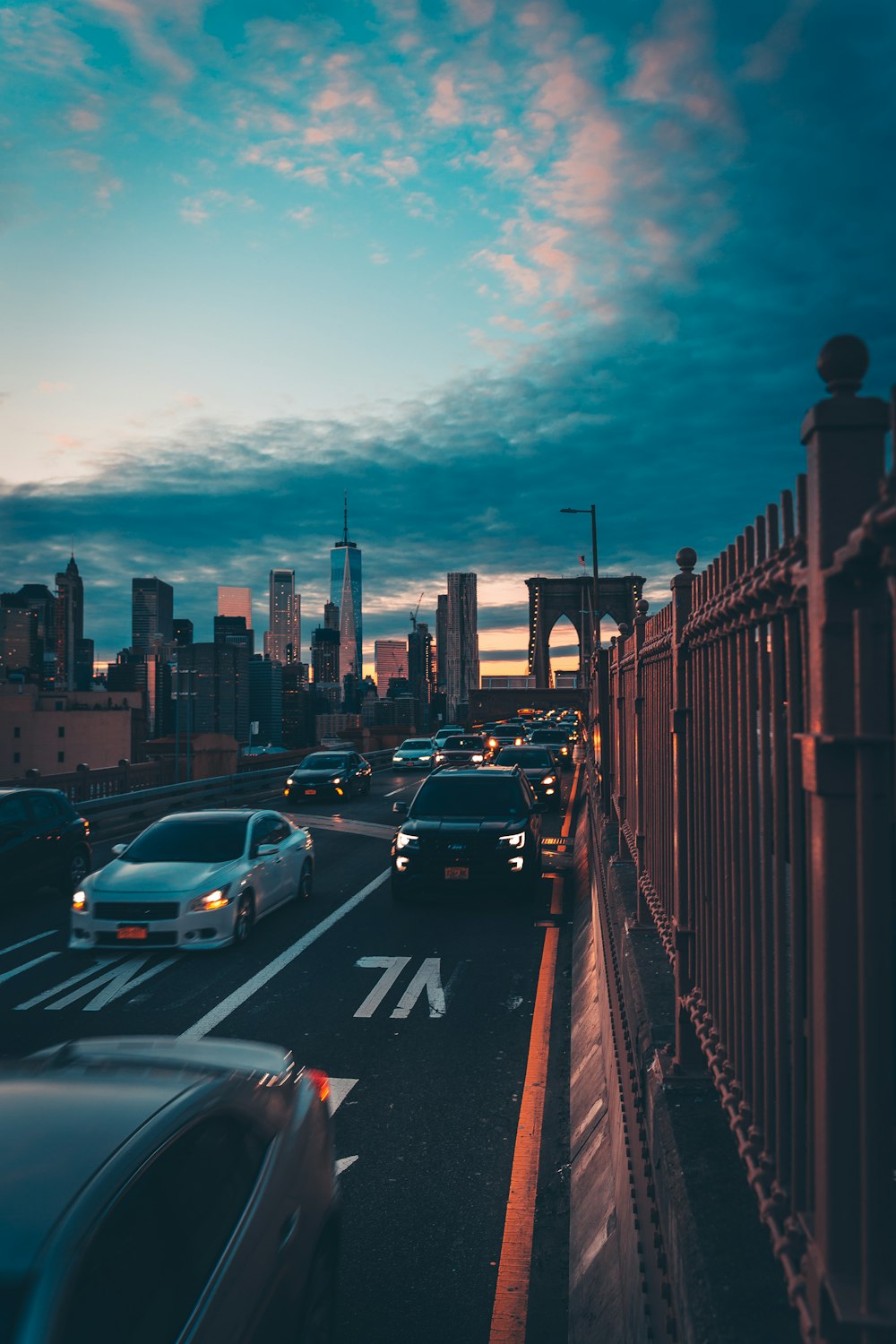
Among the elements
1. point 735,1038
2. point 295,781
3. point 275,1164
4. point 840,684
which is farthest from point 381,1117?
point 295,781

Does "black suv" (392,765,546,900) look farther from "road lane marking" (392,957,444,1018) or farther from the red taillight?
the red taillight

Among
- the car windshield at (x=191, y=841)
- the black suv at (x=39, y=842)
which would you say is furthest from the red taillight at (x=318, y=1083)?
the black suv at (x=39, y=842)

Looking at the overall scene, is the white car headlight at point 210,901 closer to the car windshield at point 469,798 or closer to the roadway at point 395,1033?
the roadway at point 395,1033

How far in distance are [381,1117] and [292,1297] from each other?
299cm

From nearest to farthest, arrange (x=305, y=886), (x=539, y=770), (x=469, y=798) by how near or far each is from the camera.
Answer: (x=305, y=886) → (x=469, y=798) → (x=539, y=770)

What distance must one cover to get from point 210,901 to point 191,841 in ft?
3.88

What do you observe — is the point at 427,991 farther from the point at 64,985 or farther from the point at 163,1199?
the point at 163,1199

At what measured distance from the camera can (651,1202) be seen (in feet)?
11.4

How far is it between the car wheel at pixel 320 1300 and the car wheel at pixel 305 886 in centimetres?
925

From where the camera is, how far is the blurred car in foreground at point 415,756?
39.9 m

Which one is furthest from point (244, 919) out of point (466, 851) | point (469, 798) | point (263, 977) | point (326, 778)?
point (326, 778)

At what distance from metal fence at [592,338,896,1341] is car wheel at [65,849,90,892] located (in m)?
12.2

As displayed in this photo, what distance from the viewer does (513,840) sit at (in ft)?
40.7

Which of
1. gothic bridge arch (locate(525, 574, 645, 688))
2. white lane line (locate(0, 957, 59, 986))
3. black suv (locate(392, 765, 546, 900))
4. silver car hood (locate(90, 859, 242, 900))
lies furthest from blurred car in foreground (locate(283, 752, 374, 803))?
gothic bridge arch (locate(525, 574, 645, 688))
